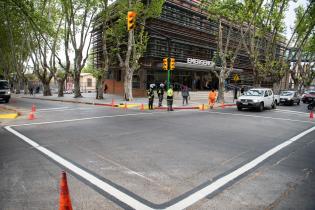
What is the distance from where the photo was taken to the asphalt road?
14.1ft

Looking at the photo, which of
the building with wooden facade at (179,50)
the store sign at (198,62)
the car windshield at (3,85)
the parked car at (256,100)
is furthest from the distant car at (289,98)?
the car windshield at (3,85)

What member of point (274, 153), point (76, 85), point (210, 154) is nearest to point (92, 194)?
point (210, 154)

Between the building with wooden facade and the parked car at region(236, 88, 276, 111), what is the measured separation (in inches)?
447

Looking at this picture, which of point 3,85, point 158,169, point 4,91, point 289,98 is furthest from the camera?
point 289,98

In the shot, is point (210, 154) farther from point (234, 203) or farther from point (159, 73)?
point (159, 73)

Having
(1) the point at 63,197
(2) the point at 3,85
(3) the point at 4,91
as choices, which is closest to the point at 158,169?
Result: (1) the point at 63,197

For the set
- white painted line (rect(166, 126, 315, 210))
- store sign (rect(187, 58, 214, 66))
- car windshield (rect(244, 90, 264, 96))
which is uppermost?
store sign (rect(187, 58, 214, 66))

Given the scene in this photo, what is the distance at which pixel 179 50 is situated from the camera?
35.9m

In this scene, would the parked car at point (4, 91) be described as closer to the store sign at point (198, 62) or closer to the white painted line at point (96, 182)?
the white painted line at point (96, 182)

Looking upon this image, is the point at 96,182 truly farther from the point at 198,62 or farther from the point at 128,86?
the point at 198,62

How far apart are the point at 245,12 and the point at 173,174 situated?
80.3 feet

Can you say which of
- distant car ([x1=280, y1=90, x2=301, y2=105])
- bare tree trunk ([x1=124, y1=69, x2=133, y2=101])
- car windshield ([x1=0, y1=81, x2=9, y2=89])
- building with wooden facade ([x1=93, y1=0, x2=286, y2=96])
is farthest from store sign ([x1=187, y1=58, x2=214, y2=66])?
car windshield ([x1=0, y1=81, x2=9, y2=89])

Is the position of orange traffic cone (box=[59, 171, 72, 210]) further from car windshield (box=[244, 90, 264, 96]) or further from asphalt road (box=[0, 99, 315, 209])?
car windshield (box=[244, 90, 264, 96])

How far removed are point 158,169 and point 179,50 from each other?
3150cm
